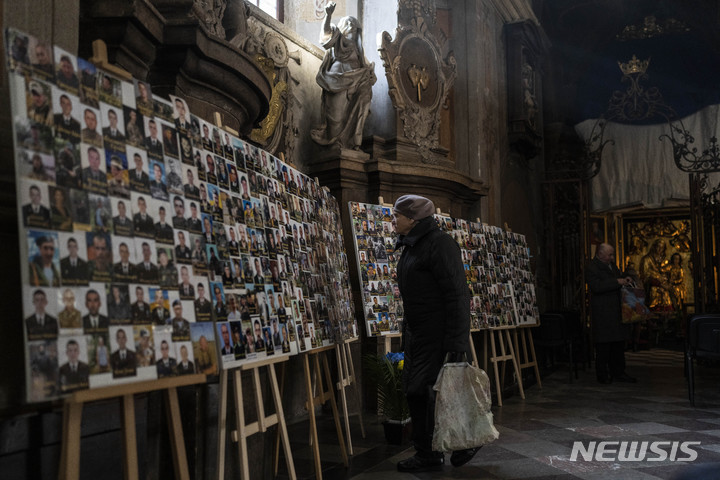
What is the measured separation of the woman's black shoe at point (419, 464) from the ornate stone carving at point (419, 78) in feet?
13.4

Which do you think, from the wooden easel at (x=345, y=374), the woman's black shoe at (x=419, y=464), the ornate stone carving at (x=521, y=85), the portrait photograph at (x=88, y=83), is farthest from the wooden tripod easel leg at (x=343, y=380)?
the ornate stone carving at (x=521, y=85)

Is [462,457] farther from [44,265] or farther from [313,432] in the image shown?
[44,265]

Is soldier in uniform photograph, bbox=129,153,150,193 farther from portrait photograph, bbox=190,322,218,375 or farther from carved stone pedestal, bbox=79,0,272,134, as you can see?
carved stone pedestal, bbox=79,0,272,134

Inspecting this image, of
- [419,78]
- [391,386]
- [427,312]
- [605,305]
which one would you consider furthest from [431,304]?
[605,305]

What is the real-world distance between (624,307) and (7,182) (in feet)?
23.6

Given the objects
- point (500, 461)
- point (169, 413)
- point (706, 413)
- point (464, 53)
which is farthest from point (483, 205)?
point (169, 413)

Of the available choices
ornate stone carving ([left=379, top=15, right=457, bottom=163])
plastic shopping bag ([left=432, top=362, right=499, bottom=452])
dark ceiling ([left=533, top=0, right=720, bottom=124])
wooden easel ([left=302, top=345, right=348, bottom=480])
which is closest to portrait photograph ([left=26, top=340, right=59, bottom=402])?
wooden easel ([left=302, top=345, right=348, bottom=480])

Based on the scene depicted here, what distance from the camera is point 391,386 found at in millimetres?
4973

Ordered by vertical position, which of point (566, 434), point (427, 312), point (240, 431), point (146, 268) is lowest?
point (566, 434)

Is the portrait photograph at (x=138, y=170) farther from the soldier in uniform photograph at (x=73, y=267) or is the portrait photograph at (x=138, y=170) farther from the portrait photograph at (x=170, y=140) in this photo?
the soldier in uniform photograph at (x=73, y=267)

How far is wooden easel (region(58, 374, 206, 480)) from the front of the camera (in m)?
1.99

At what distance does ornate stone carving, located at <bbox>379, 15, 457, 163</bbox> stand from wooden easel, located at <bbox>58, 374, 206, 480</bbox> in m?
5.38

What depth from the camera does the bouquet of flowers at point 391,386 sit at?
4.93m

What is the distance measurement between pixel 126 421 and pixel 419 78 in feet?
20.2
